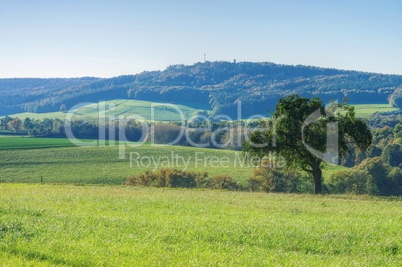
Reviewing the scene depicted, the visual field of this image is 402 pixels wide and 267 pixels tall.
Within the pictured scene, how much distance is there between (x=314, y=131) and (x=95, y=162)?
64498mm

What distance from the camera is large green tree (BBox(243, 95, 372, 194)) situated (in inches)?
1591

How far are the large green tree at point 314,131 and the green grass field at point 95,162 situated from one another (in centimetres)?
3772

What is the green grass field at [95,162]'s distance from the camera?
8169 centimetres

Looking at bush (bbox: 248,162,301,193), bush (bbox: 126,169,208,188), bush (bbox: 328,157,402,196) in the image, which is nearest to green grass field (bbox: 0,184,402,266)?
bush (bbox: 126,169,208,188)

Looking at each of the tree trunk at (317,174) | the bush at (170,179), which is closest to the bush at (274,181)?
the bush at (170,179)

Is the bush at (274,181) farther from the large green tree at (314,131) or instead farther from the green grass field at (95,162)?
the large green tree at (314,131)

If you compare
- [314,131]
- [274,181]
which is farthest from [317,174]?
[274,181]

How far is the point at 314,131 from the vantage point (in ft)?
134

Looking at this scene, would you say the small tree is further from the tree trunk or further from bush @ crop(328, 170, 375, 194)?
the tree trunk

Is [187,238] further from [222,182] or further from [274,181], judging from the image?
[274,181]

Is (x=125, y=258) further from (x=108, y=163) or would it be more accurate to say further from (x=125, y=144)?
(x=125, y=144)

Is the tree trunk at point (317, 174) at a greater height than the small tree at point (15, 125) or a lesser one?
lesser

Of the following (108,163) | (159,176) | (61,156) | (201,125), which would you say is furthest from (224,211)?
(201,125)

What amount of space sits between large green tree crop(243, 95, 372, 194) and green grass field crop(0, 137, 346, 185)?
37724 millimetres
